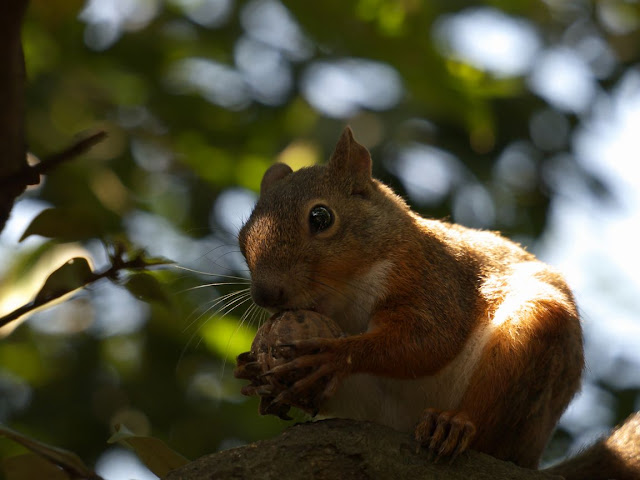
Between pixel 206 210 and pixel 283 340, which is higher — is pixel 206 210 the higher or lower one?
the lower one

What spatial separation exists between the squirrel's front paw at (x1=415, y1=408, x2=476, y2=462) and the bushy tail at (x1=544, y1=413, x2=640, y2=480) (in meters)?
1.15

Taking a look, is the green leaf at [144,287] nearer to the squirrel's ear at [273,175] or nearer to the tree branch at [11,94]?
the tree branch at [11,94]

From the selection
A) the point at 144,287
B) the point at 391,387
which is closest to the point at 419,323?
the point at 391,387

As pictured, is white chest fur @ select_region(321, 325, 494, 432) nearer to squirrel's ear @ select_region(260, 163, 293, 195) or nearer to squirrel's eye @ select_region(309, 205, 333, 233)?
squirrel's eye @ select_region(309, 205, 333, 233)

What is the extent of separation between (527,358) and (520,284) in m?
0.50

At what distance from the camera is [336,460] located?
2.59 m

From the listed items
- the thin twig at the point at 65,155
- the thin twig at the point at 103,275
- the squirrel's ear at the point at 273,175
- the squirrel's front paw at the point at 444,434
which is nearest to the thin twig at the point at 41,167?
the thin twig at the point at 65,155

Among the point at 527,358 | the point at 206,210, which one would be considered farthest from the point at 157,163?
the point at 527,358

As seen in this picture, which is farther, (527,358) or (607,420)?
(607,420)

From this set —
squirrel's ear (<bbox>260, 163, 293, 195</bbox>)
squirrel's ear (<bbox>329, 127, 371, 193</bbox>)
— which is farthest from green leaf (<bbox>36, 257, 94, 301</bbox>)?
squirrel's ear (<bbox>260, 163, 293, 195</bbox>)

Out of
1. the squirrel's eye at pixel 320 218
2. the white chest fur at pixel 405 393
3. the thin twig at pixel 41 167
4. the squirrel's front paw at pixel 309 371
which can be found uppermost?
the thin twig at pixel 41 167

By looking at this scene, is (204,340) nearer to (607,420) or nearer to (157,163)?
(157,163)

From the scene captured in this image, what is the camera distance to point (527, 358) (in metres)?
3.24

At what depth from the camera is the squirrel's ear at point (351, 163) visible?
396cm
